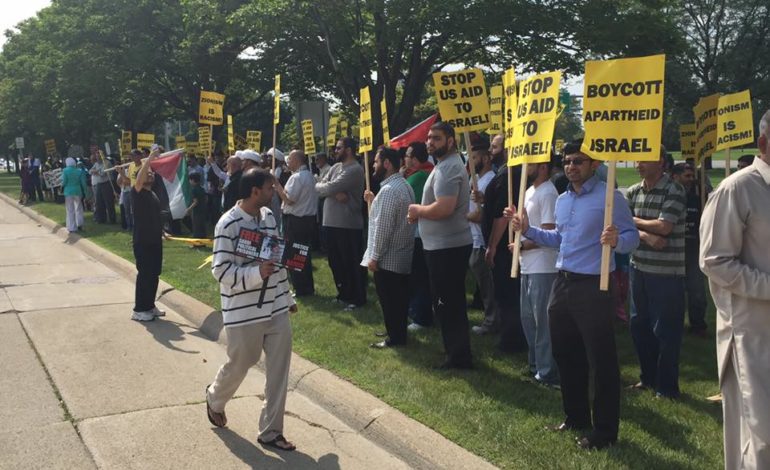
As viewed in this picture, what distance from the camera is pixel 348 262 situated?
28.2 ft

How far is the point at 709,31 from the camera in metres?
Answer: 37.0

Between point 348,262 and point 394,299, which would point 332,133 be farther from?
point 394,299

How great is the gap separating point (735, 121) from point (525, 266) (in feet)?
9.89

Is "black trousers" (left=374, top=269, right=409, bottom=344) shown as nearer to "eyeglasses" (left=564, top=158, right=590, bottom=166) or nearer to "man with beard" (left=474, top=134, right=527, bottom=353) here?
"man with beard" (left=474, top=134, right=527, bottom=353)

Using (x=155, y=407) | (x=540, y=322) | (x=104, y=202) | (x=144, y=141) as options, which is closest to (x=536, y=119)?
(x=540, y=322)

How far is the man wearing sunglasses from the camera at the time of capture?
14.3 feet

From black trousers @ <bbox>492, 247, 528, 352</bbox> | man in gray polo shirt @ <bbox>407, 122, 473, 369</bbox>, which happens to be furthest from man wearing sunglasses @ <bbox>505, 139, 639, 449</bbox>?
black trousers @ <bbox>492, 247, 528, 352</bbox>

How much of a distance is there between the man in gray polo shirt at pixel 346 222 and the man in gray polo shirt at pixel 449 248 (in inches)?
101

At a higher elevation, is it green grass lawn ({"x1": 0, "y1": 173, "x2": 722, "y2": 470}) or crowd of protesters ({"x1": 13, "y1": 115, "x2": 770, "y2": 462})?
crowd of protesters ({"x1": 13, "y1": 115, "x2": 770, "y2": 462})

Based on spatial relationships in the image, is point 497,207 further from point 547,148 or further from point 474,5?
point 474,5

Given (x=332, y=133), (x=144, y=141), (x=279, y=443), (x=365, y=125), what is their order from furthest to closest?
(x=144, y=141) < (x=332, y=133) < (x=365, y=125) < (x=279, y=443)

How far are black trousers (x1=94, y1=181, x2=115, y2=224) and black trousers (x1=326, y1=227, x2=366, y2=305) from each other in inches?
470

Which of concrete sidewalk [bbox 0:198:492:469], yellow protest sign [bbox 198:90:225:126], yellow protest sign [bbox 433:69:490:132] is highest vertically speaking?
yellow protest sign [bbox 198:90:225:126]

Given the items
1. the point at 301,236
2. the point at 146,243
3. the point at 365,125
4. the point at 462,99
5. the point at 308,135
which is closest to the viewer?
the point at 462,99
